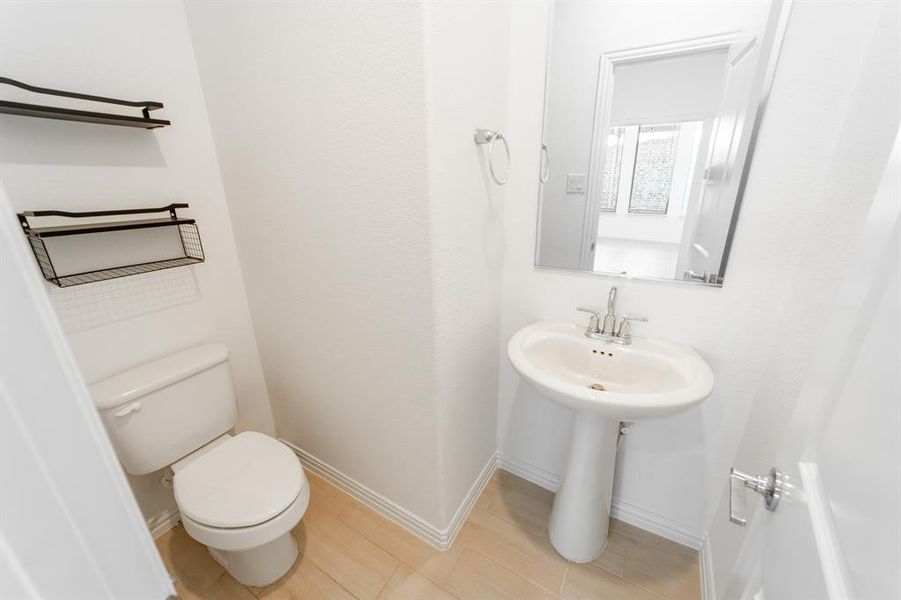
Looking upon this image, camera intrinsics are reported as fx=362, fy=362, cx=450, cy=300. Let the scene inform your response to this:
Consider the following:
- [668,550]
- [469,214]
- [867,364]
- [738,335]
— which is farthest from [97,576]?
[668,550]

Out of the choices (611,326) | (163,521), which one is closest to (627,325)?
(611,326)

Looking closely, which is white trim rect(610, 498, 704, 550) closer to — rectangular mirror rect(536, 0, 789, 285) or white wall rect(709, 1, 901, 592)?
white wall rect(709, 1, 901, 592)

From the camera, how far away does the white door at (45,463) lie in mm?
277

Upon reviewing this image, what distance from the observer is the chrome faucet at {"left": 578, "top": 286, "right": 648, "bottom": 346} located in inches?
48.9

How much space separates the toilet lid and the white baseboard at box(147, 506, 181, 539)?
40 centimetres

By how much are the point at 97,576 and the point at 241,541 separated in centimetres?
92

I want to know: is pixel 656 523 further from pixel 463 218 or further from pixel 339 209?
pixel 339 209

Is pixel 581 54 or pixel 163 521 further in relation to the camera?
pixel 163 521

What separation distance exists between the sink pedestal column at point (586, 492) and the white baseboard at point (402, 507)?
0.37m

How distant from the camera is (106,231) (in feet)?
3.75

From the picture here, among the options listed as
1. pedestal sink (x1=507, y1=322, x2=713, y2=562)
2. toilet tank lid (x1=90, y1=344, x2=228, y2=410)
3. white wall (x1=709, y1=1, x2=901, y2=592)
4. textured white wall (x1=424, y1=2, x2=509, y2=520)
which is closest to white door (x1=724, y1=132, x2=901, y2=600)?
white wall (x1=709, y1=1, x2=901, y2=592)

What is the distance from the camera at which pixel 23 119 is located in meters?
1.02

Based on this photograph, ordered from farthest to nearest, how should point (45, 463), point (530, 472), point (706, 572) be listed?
point (530, 472) < point (706, 572) < point (45, 463)

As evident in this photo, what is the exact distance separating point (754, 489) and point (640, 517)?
1092 millimetres
